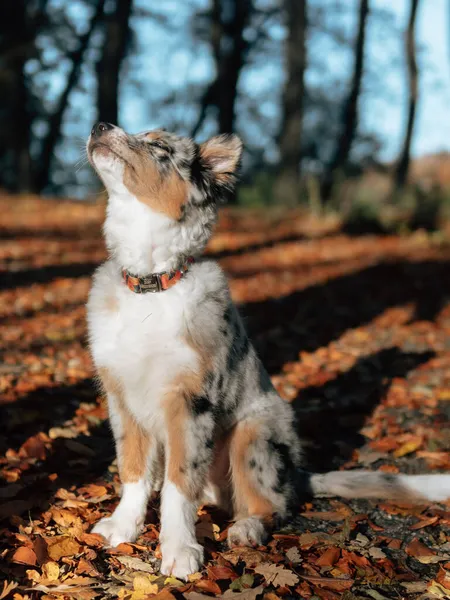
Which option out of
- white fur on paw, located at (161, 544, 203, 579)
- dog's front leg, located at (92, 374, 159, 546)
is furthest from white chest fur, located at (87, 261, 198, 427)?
white fur on paw, located at (161, 544, 203, 579)

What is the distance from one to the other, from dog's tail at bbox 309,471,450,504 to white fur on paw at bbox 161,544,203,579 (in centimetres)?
115

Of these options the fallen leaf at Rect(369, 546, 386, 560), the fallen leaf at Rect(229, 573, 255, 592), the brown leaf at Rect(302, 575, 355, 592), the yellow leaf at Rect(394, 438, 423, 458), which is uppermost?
the fallen leaf at Rect(229, 573, 255, 592)

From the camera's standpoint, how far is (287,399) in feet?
20.7

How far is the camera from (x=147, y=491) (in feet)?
12.3

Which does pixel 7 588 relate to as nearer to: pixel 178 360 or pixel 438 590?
pixel 178 360

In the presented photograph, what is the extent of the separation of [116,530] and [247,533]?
0.69 m

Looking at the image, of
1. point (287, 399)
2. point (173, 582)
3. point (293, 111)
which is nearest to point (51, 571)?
point (173, 582)

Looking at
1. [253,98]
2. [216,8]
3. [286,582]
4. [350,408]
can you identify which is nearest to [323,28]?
[216,8]

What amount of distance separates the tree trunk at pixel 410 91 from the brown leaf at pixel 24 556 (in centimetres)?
1757

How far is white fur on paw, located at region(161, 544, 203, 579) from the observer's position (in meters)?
3.17

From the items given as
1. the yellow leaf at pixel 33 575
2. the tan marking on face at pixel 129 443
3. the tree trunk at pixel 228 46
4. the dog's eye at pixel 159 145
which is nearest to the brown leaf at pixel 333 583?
the tan marking on face at pixel 129 443

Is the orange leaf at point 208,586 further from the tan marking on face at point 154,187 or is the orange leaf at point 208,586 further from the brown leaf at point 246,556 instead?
the tan marking on face at point 154,187

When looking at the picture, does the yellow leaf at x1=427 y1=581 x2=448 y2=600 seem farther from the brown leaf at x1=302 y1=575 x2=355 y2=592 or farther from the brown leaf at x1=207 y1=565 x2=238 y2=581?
the brown leaf at x1=207 y1=565 x2=238 y2=581

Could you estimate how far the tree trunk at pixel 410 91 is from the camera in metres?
19.3
